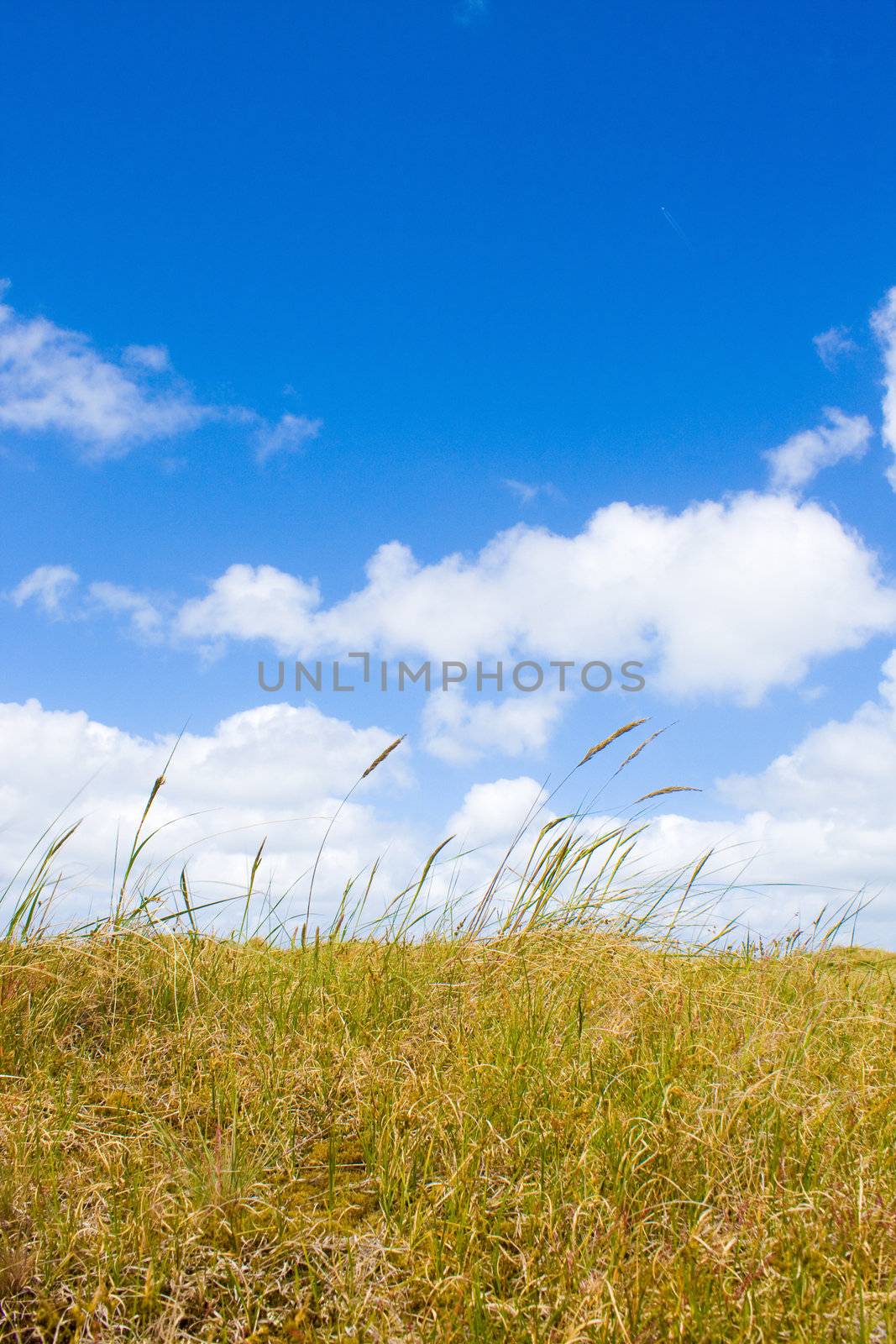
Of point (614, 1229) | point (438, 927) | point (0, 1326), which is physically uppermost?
point (438, 927)

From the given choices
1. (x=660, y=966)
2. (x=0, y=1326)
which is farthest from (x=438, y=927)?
(x=0, y=1326)

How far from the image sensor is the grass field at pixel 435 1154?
1864mm

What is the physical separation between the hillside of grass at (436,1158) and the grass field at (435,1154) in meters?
0.01

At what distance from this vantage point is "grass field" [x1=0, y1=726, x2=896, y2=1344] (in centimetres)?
186

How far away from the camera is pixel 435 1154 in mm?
2383

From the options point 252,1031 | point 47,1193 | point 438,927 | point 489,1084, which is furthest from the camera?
point 438,927

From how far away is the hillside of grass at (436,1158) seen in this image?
1.86 m

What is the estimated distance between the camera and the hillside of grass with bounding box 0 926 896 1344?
1.86 metres

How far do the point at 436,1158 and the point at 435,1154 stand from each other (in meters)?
0.03

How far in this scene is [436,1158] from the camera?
7.87ft

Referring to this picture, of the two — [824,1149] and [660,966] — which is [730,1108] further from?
[660,966]

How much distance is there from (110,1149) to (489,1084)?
1096mm

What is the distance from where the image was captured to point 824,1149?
7.88 feet

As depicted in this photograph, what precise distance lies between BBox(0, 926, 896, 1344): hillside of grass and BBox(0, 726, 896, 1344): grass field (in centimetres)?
1
